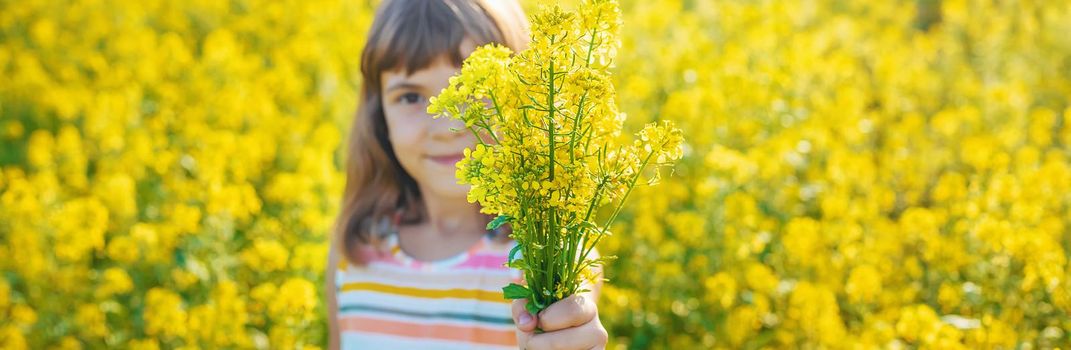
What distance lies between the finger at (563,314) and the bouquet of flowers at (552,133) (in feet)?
0.17

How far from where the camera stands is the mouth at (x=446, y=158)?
6.39ft

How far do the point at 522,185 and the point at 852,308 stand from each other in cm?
186

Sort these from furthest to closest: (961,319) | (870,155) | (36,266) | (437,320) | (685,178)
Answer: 1. (870,155)
2. (685,178)
3. (36,266)
4. (961,319)
5. (437,320)

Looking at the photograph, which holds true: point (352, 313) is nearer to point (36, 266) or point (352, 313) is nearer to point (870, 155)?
point (36, 266)

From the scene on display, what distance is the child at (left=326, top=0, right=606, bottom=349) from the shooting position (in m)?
1.88

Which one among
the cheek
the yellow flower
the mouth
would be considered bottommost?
the yellow flower

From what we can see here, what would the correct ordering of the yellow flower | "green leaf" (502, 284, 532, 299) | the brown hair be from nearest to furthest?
"green leaf" (502, 284, 532, 299)
the brown hair
the yellow flower

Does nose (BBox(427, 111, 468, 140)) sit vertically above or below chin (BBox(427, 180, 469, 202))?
above

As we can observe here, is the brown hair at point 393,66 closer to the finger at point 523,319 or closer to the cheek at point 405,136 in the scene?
the cheek at point 405,136

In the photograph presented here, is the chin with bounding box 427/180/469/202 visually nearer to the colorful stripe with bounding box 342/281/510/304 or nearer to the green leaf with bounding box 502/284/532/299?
the colorful stripe with bounding box 342/281/510/304

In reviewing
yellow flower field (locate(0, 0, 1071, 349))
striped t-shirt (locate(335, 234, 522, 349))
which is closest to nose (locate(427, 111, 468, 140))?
striped t-shirt (locate(335, 234, 522, 349))

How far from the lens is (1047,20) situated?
4.38m

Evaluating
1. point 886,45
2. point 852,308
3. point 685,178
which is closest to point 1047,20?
point 886,45

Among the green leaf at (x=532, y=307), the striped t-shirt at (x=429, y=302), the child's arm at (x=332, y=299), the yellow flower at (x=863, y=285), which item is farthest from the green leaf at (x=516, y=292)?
the yellow flower at (x=863, y=285)
